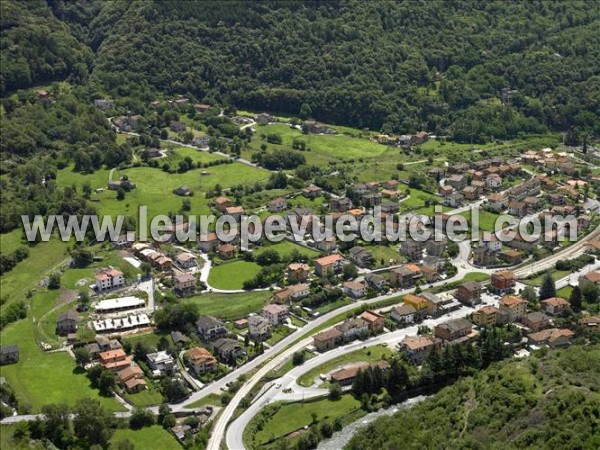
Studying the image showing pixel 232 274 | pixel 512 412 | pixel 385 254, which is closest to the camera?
pixel 512 412

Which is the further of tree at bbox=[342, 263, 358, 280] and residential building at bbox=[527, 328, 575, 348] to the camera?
tree at bbox=[342, 263, 358, 280]

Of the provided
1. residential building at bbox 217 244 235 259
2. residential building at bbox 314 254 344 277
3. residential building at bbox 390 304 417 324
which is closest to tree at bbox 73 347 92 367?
residential building at bbox 217 244 235 259

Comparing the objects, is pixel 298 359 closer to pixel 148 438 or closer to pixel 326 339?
pixel 326 339

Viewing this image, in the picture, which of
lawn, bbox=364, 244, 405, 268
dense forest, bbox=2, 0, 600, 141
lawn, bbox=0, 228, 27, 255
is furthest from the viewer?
dense forest, bbox=2, 0, 600, 141

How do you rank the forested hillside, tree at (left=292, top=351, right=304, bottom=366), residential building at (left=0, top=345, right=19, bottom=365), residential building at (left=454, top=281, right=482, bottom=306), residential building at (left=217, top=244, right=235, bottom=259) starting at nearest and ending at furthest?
tree at (left=292, top=351, right=304, bottom=366), residential building at (left=0, top=345, right=19, bottom=365), residential building at (left=454, top=281, right=482, bottom=306), residential building at (left=217, top=244, right=235, bottom=259), the forested hillside

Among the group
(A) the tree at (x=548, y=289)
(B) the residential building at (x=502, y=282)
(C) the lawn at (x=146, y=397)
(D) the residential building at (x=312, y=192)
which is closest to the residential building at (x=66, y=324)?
(C) the lawn at (x=146, y=397)

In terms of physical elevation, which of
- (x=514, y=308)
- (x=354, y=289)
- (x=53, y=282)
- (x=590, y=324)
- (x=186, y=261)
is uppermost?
(x=53, y=282)

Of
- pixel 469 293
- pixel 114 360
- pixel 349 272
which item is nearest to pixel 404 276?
pixel 349 272

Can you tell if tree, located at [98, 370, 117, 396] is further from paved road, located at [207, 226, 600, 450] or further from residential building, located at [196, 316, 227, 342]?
residential building, located at [196, 316, 227, 342]
